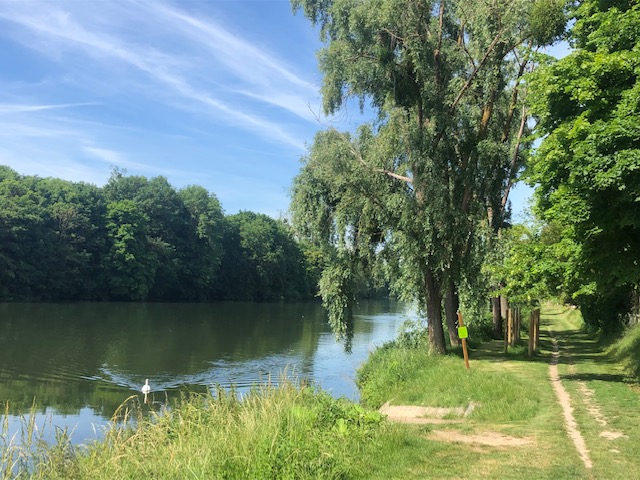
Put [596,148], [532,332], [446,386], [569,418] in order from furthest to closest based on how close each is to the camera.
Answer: [532,332] < [446,386] < [596,148] < [569,418]

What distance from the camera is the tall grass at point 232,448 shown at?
21.9 feet

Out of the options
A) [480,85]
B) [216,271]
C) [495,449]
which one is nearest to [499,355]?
[480,85]

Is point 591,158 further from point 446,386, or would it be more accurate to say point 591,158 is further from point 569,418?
point 446,386

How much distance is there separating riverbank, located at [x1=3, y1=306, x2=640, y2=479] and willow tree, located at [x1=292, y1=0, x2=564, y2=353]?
638 centimetres

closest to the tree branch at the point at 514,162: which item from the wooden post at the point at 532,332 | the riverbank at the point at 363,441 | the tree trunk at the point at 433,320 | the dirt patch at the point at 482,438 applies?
the wooden post at the point at 532,332

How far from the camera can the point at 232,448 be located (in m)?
7.22

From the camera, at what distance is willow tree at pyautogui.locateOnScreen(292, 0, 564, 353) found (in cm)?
1728

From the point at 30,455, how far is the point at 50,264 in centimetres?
6287

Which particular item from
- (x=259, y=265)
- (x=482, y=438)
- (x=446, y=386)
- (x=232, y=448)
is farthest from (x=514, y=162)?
(x=259, y=265)

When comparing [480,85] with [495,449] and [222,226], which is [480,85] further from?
[222,226]

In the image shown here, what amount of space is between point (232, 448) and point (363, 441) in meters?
1.77

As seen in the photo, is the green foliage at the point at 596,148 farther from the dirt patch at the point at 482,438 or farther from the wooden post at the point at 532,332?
the wooden post at the point at 532,332

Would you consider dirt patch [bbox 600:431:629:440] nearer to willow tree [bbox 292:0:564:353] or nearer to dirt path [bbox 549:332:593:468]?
dirt path [bbox 549:332:593:468]

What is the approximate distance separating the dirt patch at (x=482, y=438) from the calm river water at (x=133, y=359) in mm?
4247
